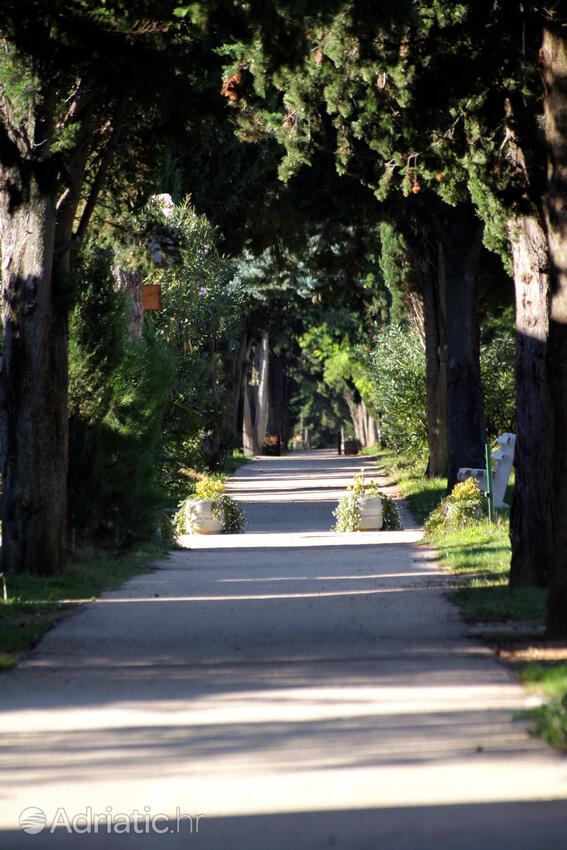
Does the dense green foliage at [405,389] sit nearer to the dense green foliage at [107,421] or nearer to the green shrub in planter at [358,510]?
the green shrub in planter at [358,510]

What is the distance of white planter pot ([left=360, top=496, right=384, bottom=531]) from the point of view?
24.2 m

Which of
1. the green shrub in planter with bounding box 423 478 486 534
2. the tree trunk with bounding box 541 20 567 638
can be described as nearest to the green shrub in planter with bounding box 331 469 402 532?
the green shrub in planter with bounding box 423 478 486 534

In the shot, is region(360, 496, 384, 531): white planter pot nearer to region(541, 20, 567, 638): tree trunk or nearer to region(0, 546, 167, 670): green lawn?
region(0, 546, 167, 670): green lawn

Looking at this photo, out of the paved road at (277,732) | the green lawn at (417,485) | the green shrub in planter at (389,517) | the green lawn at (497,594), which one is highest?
the green lawn at (417,485)

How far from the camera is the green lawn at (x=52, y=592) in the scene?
36.1 feet

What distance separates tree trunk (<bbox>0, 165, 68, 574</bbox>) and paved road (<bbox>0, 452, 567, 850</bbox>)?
2.36 m

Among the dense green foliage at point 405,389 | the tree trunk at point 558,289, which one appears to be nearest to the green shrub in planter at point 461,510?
the tree trunk at point 558,289

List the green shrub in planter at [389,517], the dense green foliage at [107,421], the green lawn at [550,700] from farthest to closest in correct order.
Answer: the green shrub in planter at [389,517]
the dense green foliage at [107,421]
the green lawn at [550,700]

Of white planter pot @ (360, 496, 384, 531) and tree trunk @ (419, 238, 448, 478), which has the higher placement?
tree trunk @ (419, 238, 448, 478)

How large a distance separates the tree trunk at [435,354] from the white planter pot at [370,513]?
24.7 feet

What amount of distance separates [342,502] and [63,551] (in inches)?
352

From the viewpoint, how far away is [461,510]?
2138 centimetres

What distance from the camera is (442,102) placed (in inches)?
597

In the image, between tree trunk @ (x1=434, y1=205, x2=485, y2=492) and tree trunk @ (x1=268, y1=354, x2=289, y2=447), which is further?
tree trunk @ (x1=268, y1=354, x2=289, y2=447)
